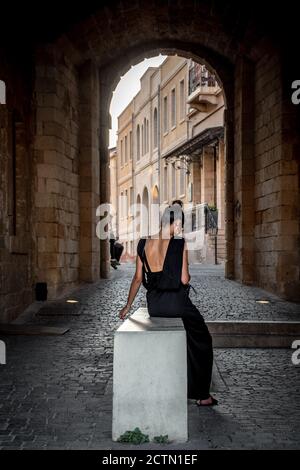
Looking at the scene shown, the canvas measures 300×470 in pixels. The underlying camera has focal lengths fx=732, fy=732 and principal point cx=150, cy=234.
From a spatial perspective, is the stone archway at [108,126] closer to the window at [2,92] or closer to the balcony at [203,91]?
the window at [2,92]

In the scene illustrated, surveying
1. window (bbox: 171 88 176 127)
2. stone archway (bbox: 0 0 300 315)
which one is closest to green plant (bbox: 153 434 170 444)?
stone archway (bbox: 0 0 300 315)

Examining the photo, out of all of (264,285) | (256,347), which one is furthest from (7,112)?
(264,285)

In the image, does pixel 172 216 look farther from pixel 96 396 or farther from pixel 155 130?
pixel 155 130

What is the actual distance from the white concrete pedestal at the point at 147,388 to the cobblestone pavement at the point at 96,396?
0.45 feet

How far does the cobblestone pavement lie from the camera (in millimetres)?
5090

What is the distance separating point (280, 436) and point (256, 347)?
4.30 m

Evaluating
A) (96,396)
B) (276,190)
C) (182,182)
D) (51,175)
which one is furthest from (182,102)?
(96,396)

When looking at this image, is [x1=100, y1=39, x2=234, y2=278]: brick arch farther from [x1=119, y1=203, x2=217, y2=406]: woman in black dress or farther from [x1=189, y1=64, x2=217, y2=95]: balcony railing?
[x1=189, y1=64, x2=217, y2=95]: balcony railing

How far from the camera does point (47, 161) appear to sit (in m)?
14.9

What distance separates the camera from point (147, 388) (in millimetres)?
4949

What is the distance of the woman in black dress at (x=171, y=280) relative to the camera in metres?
5.82

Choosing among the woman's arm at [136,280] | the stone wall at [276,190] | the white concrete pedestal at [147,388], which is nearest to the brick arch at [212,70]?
the stone wall at [276,190]

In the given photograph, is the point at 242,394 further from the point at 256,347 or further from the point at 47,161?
the point at 47,161

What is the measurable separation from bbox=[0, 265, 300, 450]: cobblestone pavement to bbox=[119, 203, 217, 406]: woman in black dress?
431 mm
